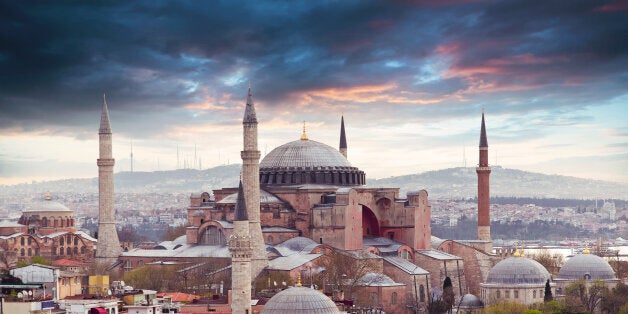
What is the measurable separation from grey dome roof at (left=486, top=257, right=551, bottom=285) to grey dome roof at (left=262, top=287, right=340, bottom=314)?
14.1 m

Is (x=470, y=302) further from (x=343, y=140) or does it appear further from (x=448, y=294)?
(x=343, y=140)

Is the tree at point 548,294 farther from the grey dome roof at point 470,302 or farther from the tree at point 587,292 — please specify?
the grey dome roof at point 470,302

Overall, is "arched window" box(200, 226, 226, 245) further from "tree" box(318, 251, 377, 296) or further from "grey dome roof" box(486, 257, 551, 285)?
"grey dome roof" box(486, 257, 551, 285)

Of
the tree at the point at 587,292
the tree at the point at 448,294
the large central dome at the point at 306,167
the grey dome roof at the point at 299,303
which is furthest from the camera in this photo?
the large central dome at the point at 306,167

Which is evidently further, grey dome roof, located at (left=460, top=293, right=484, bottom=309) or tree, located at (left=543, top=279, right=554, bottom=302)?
grey dome roof, located at (left=460, top=293, right=484, bottom=309)

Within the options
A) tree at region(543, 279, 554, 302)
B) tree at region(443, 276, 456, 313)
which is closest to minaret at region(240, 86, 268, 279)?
tree at region(443, 276, 456, 313)

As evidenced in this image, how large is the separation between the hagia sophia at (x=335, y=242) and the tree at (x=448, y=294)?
541 mm

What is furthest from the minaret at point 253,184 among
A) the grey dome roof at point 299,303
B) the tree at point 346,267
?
the grey dome roof at point 299,303

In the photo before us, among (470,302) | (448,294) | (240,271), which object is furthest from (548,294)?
(240,271)

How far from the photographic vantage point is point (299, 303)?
35188mm

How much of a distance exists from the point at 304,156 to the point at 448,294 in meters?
11.1

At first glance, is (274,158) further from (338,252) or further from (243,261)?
(243,261)

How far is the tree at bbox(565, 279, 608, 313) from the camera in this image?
47.8 metres

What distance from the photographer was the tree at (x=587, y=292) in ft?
157
